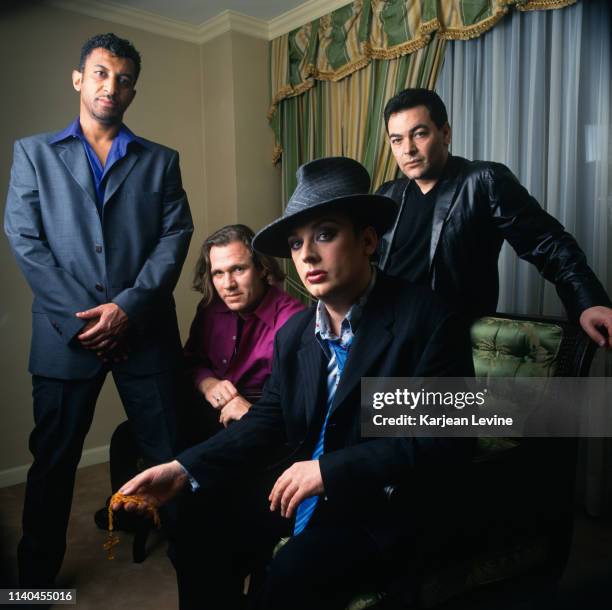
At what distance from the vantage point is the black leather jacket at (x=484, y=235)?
5.50ft

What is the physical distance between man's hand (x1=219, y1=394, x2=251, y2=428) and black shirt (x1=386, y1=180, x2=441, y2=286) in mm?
655

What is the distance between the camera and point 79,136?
1.78 meters

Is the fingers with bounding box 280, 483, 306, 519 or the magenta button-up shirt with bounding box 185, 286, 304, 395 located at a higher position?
the magenta button-up shirt with bounding box 185, 286, 304, 395

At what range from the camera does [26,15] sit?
7.50ft

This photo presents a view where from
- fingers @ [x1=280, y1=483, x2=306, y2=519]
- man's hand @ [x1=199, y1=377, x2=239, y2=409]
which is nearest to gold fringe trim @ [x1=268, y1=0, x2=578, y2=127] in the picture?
man's hand @ [x1=199, y1=377, x2=239, y2=409]

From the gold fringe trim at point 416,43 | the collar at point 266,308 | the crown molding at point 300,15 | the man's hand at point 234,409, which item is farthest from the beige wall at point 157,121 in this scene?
the man's hand at point 234,409

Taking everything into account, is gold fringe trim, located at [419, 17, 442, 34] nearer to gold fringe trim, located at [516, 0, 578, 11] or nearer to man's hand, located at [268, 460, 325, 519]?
gold fringe trim, located at [516, 0, 578, 11]

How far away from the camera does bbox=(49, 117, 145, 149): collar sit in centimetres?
177

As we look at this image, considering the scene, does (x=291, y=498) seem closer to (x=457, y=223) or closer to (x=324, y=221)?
(x=324, y=221)

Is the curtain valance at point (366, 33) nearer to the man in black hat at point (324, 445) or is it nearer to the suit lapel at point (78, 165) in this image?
the man in black hat at point (324, 445)

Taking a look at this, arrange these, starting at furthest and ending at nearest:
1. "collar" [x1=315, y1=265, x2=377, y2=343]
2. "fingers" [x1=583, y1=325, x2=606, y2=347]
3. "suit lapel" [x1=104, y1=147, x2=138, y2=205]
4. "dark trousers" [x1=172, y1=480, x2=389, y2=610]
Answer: "suit lapel" [x1=104, y1=147, x2=138, y2=205], "fingers" [x1=583, y1=325, x2=606, y2=347], "collar" [x1=315, y1=265, x2=377, y2=343], "dark trousers" [x1=172, y1=480, x2=389, y2=610]

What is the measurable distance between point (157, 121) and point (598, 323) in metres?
2.15

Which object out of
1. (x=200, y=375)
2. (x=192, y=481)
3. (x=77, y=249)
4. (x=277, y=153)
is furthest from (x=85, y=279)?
(x=277, y=153)

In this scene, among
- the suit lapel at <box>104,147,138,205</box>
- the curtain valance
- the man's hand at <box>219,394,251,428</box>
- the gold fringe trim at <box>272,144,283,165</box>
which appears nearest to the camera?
the man's hand at <box>219,394,251,428</box>
